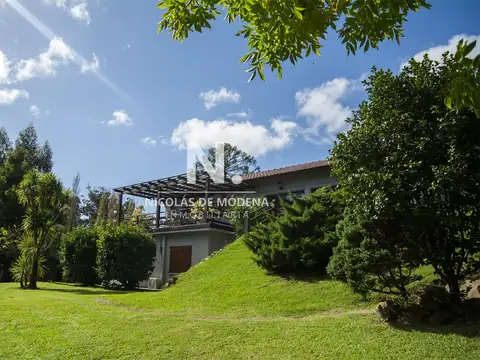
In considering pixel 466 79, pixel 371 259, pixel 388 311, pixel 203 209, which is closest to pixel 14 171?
pixel 203 209

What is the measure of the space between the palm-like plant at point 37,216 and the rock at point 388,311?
14.3m

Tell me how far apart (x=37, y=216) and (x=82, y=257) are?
Answer: 2774 millimetres

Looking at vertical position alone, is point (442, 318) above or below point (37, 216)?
below

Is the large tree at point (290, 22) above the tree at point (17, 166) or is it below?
below

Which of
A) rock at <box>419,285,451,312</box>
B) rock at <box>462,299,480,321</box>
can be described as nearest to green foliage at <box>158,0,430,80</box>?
rock at <box>419,285,451,312</box>

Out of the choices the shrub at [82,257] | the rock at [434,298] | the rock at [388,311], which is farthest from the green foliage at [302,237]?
the shrub at [82,257]

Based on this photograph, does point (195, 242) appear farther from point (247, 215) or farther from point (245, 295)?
point (245, 295)

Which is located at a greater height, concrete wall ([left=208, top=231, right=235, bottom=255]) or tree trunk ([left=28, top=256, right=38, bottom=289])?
concrete wall ([left=208, top=231, right=235, bottom=255])

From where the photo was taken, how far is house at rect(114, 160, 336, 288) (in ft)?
67.8

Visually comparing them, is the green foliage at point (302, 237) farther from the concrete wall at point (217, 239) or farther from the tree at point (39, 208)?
the tree at point (39, 208)

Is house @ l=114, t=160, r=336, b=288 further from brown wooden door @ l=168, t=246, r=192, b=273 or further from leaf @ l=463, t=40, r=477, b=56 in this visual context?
leaf @ l=463, t=40, r=477, b=56

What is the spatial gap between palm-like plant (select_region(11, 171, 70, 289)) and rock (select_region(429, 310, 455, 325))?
15.1 m

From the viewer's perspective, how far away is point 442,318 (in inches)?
275

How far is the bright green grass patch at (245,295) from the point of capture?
9398 mm
